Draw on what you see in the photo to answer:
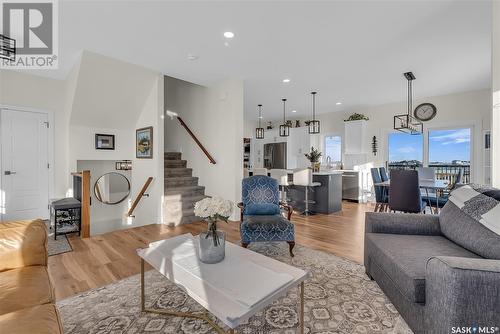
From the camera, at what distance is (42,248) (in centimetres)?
174

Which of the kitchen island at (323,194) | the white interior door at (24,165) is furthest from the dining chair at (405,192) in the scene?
the white interior door at (24,165)

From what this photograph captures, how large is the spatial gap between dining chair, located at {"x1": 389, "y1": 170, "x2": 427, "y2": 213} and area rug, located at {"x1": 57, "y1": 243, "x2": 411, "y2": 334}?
2.05 m

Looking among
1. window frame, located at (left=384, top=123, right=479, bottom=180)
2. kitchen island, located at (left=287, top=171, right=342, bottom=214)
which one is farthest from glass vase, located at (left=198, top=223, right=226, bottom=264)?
window frame, located at (left=384, top=123, right=479, bottom=180)

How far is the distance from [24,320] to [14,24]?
3397 mm

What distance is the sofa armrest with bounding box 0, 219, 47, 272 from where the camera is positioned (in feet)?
5.25

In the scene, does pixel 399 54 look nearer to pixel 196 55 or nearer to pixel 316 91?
pixel 316 91

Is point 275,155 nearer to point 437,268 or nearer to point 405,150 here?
point 405,150

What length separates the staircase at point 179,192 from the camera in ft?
14.8

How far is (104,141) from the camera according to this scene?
4.86 meters

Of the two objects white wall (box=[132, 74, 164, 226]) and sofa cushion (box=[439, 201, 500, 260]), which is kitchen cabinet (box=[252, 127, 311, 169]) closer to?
white wall (box=[132, 74, 164, 226])

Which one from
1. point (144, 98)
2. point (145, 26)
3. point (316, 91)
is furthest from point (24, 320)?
point (316, 91)

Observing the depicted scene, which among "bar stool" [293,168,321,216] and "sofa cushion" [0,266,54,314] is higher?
"bar stool" [293,168,321,216]

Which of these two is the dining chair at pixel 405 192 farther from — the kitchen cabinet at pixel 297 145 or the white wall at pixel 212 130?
the kitchen cabinet at pixel 297 145

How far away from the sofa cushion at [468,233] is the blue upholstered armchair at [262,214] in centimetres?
149
